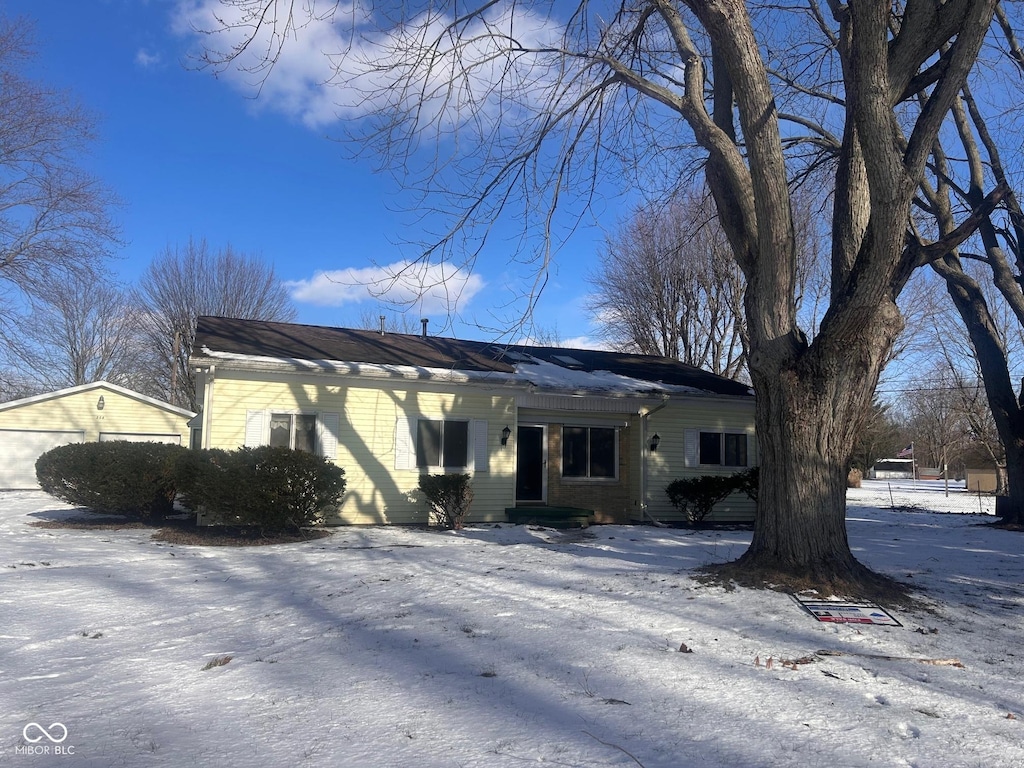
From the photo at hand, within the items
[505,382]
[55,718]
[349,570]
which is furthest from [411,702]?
[505,382]

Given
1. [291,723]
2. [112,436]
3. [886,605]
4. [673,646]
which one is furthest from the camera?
[112,436]

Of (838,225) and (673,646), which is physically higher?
(838,225)

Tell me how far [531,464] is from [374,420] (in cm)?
359

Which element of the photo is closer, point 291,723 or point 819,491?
point 291,723

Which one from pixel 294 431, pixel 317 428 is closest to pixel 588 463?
pixel 317 428

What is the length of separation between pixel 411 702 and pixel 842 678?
2829 millimetres

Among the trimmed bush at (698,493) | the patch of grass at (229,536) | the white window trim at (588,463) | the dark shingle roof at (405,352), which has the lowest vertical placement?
the patch of grass at (229,536)

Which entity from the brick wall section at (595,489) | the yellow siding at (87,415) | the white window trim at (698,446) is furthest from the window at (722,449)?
the yellow siding at (87,415)

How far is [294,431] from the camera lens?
13297 millimetres

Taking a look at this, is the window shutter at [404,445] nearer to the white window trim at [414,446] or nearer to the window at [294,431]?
the white window trim at [414,446]

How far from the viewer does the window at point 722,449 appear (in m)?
16.7

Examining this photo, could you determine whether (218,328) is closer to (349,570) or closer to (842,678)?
(349,570)

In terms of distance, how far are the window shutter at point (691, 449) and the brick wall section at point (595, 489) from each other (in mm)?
1322

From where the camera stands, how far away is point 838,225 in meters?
7.70
